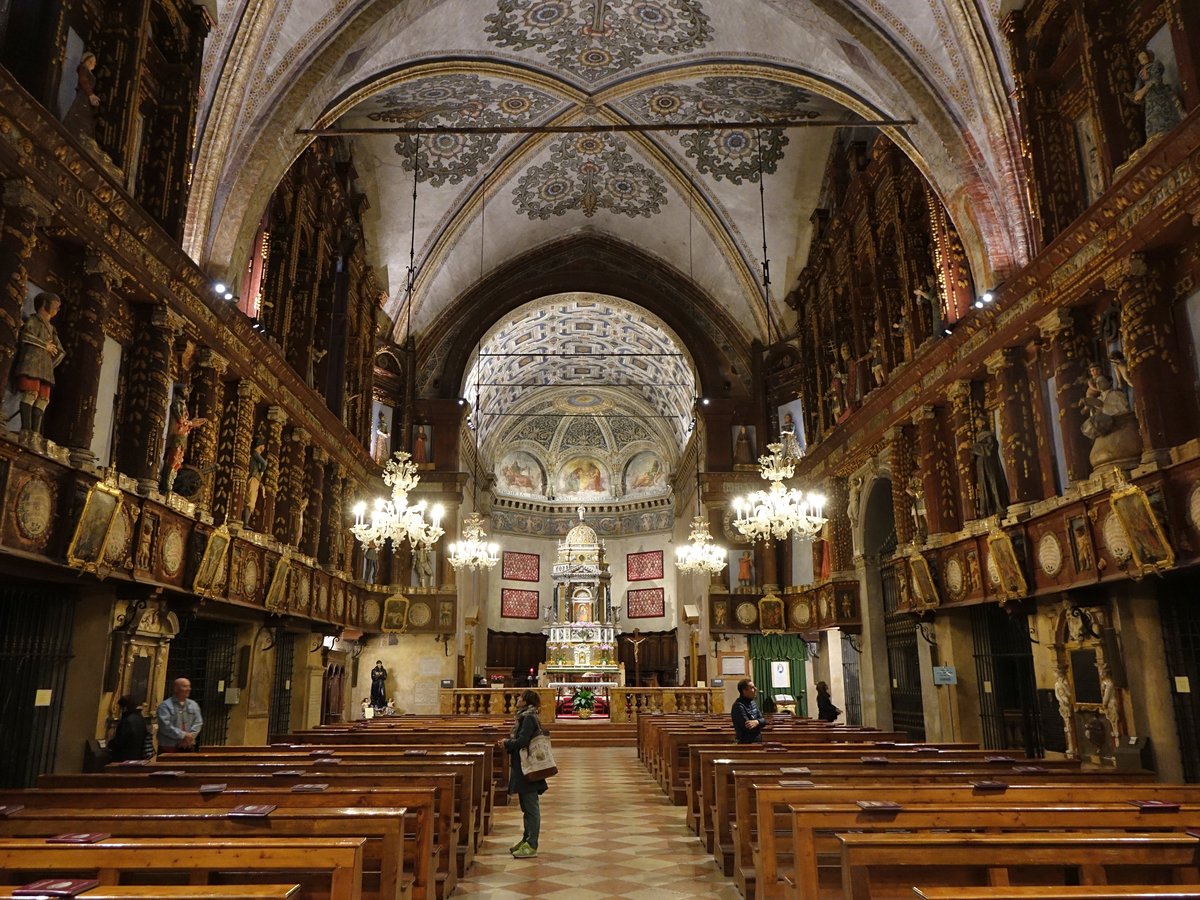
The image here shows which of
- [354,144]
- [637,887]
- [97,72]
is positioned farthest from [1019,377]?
[354,144]

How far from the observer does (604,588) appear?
3450 centimetres

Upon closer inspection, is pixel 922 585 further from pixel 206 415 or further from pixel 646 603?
pixel 646 603

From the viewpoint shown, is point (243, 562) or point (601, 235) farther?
point (601, 235)

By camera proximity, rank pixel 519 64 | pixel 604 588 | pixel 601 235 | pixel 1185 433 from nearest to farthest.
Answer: pixel 1185 433 → pixel 519 64 → pixel 601 235 → pixel 604 588

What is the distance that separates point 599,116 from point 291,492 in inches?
417

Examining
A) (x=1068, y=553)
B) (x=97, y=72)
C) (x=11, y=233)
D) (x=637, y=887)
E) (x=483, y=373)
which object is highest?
(x=483, y=373)

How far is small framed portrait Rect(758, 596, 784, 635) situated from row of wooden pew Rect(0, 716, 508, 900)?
1385 centimetres

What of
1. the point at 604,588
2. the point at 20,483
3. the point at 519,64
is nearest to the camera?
the point at 20,483

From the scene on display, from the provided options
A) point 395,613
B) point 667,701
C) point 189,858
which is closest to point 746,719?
point 189,858

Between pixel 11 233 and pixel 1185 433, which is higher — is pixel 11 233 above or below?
above

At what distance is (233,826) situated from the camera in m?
4.44

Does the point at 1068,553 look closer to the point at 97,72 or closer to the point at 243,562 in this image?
the point at 243,562

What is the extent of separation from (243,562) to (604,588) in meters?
23.1

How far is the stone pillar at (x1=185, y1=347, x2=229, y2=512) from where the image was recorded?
1152 cm
